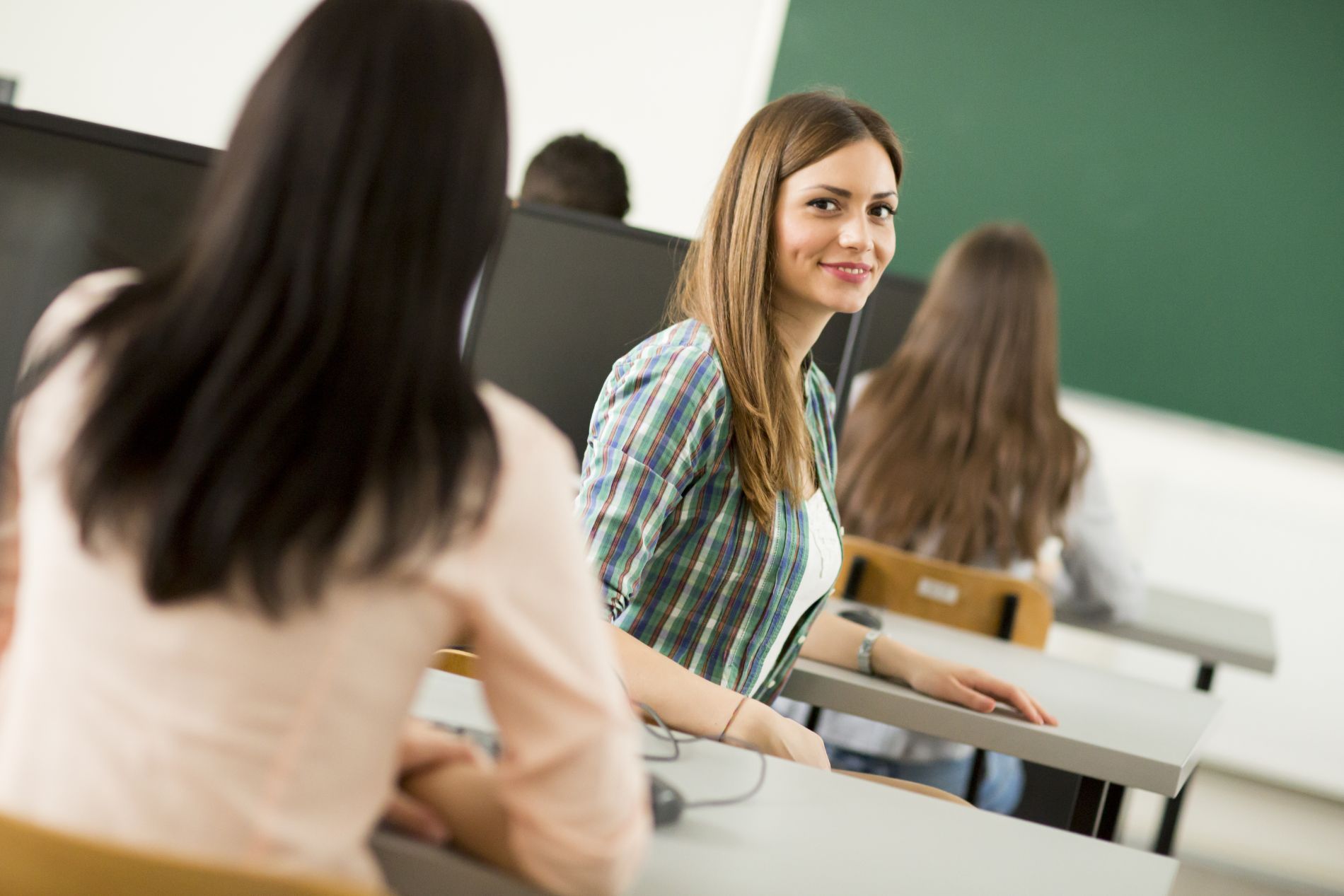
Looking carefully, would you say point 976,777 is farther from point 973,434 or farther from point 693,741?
point 693,741

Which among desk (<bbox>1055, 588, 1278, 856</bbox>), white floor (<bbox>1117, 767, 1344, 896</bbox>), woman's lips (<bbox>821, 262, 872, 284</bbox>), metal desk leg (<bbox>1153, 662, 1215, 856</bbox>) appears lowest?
white floor (<bbox>1117, 767, 1344, 896</bbox>)

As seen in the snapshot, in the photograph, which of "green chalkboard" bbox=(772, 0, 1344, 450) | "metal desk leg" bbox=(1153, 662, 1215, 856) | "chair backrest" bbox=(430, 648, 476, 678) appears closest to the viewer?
"chair backrest" bbox=(430, 648, 476, 678)

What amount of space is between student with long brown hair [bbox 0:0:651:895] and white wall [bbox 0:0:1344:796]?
386 cm

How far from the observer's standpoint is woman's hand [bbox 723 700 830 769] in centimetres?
140

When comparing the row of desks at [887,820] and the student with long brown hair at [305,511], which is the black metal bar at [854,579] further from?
the student with long brown hair at [305,511]

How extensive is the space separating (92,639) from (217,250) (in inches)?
9.3

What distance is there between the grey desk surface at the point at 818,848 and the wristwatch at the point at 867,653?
569 mm

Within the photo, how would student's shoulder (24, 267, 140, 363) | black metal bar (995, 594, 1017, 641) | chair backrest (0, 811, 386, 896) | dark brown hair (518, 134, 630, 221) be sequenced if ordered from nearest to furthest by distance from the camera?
1. chair backrest (0, 811, 386, 896)
2. student's shoulder (24, 267, 140, 363)
3. black metal bar (995, 594, 1017, 641)
4. dark brown hair (518, 134, 630, 221)

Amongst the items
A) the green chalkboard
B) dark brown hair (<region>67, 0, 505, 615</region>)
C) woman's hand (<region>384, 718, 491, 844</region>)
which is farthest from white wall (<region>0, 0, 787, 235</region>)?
dark brown hair (<region>67, 0, 505, 615</region>)

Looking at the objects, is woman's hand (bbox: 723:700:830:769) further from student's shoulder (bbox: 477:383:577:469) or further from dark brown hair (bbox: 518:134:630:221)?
dark brown hair (bbox: 518:134:630:221)

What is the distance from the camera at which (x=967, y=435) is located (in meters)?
2.64

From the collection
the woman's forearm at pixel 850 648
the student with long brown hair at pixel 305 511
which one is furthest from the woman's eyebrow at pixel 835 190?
the student with long brown hair at pixel 305 511

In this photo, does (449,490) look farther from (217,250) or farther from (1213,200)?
(1213,200)

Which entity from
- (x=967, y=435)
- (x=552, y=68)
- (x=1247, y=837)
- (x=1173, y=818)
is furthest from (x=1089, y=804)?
(x=552, y=68)
